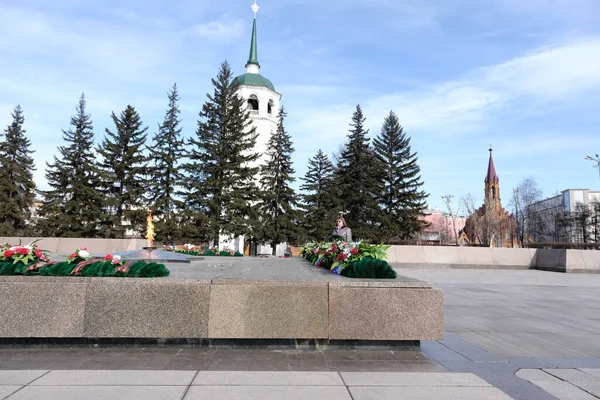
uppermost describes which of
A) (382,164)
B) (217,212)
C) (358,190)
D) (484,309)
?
(382,164)

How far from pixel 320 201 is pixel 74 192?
24.0 m

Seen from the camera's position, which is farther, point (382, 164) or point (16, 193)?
point (382, 164)

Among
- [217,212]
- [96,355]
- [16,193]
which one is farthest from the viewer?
[16,193]

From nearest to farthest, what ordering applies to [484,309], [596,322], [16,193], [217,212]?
1. [596,322]
2. [484,309]
3. [217,212]
4. [16,193]

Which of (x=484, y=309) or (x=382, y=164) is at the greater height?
(x=382, y=164)

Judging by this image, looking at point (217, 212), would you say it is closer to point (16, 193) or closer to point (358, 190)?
point (358, 190)

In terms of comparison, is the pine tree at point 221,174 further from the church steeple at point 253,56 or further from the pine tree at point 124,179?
the church steeple at point 253,56

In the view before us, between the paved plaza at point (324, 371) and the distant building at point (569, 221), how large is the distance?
69.6 meters

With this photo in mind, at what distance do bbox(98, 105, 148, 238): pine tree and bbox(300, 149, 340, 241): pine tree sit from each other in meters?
15.9

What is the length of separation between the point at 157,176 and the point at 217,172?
615 centimetres

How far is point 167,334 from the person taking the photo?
521 centimetres

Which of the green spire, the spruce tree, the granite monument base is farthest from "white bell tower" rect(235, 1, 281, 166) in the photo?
the granite monument base

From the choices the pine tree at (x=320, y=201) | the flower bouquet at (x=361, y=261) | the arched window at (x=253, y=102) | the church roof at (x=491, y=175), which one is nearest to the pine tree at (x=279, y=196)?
the pine tree at (x=320, y=201)

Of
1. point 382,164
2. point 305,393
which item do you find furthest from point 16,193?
point 305,393
